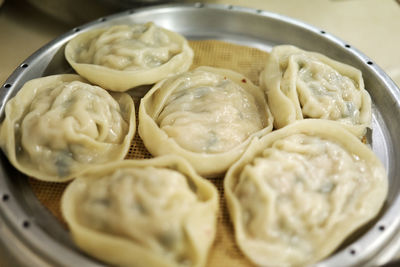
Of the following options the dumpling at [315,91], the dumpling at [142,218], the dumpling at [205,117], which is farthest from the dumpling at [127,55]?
the dumpling at [142,218]

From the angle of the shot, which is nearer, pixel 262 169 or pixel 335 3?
pixel 262 169

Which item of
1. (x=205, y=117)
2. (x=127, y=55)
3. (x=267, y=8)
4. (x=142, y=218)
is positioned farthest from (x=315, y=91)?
(x=267, y=8)

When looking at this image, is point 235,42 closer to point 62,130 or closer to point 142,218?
point 62,130

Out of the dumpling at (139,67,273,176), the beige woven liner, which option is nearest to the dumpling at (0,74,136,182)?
the beige woven liner

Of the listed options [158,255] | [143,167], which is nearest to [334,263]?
[158,255]

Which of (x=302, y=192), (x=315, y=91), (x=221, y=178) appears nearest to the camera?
(x=302, y=192)

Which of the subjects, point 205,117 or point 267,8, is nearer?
point 205,117

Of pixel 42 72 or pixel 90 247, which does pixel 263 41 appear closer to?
pixel 42 72
